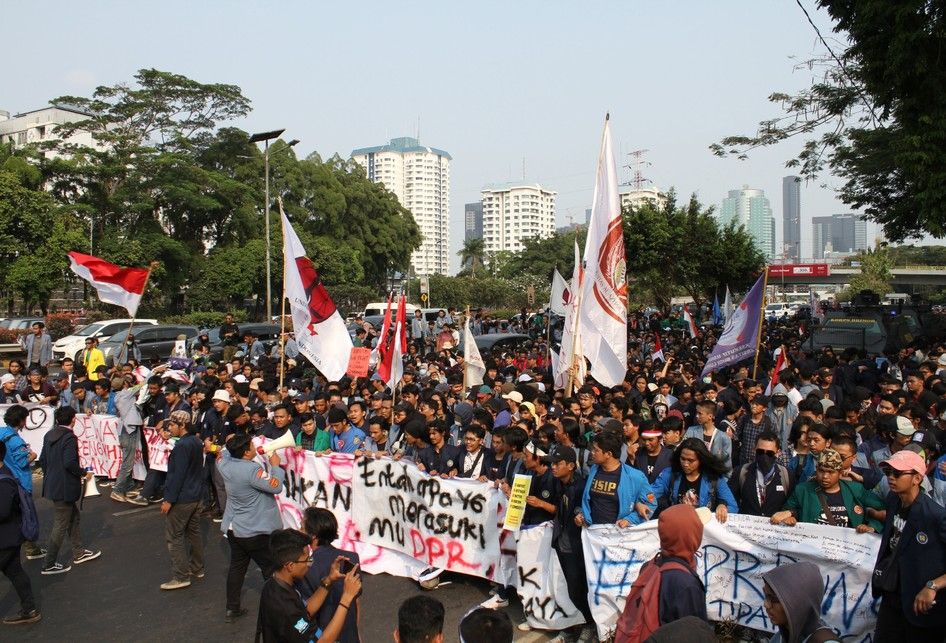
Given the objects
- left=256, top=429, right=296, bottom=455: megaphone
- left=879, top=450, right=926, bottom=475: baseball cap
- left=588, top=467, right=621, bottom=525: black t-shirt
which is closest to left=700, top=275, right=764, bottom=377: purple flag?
left=588, top=467, right=621, bottom=525: black t-shirt

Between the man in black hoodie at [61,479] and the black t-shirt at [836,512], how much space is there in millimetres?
6339

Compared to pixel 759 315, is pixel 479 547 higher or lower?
lower

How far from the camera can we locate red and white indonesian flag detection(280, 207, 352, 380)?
10.1 metres

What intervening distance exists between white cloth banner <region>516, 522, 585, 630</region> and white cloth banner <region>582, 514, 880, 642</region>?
31 cm

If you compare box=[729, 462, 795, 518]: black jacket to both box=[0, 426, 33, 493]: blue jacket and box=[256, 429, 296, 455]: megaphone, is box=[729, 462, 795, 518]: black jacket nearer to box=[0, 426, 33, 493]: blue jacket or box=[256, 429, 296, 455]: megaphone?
box=[256, 429, 296, 455]: megaphone

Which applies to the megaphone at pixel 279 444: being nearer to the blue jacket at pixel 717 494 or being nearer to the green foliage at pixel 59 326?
the blue jacket at pixel 717 494

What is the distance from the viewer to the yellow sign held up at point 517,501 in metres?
5.82

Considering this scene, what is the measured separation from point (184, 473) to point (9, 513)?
1.32 m

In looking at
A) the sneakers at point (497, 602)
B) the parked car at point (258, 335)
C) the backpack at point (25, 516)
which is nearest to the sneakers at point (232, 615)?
the backpack at point (25, 516)

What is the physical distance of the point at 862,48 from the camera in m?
13.9

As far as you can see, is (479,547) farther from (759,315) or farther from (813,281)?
(813,281)

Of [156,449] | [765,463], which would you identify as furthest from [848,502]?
[156,449]

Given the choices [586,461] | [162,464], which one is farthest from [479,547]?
[162,464]

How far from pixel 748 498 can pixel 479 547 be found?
2.20 meters
